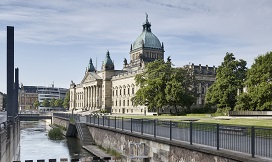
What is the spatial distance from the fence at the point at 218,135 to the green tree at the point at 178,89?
1851 inches

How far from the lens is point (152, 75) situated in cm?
8269

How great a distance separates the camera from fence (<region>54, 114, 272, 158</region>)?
13.9 metres

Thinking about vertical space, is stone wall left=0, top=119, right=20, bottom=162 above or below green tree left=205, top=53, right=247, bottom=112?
below

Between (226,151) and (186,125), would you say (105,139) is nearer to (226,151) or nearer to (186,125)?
(186,125)

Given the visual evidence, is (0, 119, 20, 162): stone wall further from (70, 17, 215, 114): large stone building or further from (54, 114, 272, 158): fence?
(70, 17, 215, 114): large stone building

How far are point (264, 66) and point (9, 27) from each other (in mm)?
43069

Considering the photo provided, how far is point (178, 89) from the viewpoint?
74000 mm

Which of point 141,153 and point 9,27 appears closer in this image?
point 141,153

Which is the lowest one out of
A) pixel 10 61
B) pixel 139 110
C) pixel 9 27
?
pixel 139 110

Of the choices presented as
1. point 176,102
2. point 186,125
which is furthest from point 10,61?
point 176,102

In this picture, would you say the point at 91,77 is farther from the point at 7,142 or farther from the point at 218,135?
the point at 218,135

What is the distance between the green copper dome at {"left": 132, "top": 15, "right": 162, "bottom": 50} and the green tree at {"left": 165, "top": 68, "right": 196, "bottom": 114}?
68431 millimetres

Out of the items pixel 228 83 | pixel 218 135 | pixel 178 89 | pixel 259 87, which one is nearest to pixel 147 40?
pixel 178 89

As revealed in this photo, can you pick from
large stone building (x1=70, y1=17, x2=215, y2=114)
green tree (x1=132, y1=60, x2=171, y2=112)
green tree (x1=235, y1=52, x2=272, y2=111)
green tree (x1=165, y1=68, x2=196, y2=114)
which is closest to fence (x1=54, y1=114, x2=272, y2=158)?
green tree (x1=235, y1=52, x2=272, y2=111)
